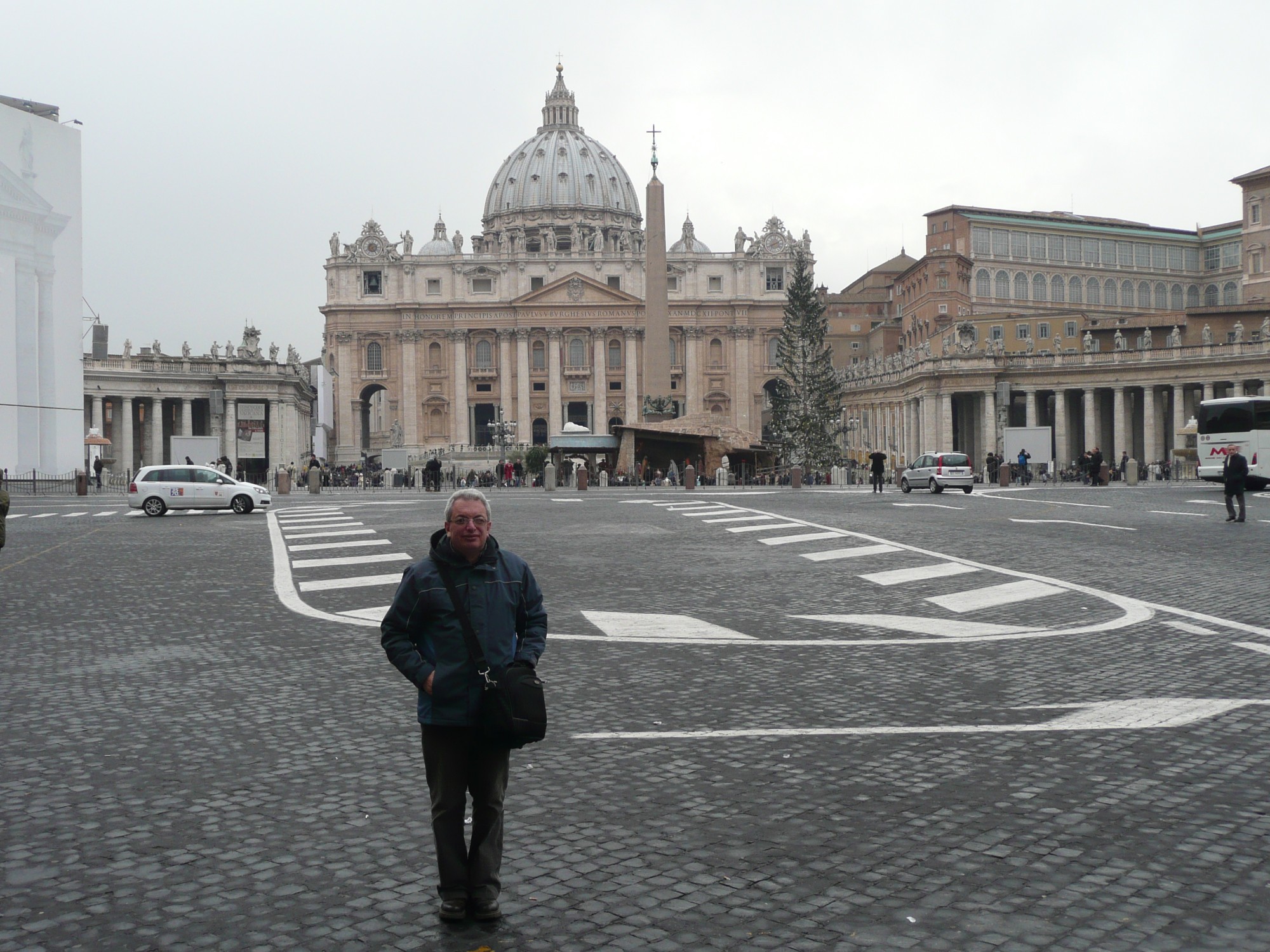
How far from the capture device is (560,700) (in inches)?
337

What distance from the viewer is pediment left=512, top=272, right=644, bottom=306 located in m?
115

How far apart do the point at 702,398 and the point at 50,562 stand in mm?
102229

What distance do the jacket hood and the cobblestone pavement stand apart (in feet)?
4.15

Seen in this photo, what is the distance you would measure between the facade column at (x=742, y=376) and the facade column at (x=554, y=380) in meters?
15.7

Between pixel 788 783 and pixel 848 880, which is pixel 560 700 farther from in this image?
pixel 848 880

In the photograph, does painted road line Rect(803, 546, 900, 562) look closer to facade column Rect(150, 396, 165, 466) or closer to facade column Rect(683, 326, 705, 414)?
facade column Rect(150, 396, 165, 466)

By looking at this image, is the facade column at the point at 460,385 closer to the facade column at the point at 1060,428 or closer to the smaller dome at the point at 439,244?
the smaller dome at the point at 439,244

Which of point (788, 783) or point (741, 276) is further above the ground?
point (741, 276)

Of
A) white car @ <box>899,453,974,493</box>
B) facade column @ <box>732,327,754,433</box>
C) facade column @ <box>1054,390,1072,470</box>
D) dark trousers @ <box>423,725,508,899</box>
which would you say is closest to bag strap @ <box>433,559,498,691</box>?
dark trousers @ <box>423,725,508,899</box>

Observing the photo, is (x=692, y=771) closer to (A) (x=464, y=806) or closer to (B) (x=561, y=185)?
(A) (x=464, y=806)

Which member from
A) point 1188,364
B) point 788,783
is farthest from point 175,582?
point 1188,364

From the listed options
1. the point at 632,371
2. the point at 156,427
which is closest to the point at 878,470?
the point at 156,427

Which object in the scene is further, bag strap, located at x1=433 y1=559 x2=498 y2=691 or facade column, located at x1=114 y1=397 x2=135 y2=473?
facade column, located at x1=114 y1=397 x2=135 y2=473

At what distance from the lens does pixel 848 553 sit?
1831cm
